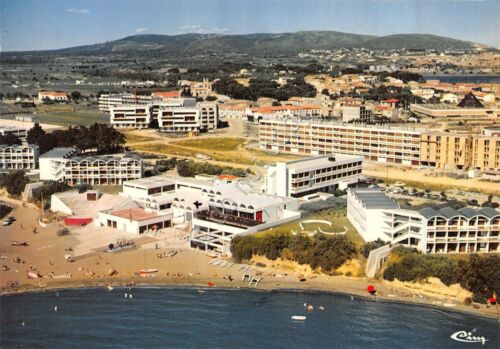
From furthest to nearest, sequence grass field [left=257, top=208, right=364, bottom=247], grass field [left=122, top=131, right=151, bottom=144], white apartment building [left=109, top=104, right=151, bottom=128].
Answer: white apartment building [left=109, top=104, right=151, bottom=128] < grass field [left=122, top=131, right=151, bottom=144] < grass field [left=257, top=208, right=364, bottom=247]

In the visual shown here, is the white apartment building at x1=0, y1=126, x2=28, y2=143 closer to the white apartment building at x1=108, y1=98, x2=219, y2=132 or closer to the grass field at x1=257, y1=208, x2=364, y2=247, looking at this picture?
the white apartment building at x1=108, y1=98, x2=219, y2=132

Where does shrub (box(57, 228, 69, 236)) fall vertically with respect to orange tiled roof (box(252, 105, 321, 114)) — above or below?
below

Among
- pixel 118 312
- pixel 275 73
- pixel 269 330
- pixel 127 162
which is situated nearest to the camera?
pixel 269 330

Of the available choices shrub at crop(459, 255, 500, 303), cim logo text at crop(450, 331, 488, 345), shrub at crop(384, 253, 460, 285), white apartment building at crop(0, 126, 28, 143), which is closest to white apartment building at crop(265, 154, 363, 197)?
shrub at crop(384, 253, 460, 285)

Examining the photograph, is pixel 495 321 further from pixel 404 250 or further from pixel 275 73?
pixel 275 73

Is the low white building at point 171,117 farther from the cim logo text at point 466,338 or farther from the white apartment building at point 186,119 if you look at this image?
the cim logo text at point 466,338

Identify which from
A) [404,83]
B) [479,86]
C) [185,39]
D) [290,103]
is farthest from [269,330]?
[185,39]

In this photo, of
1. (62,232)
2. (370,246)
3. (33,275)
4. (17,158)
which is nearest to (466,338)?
(370,246)
